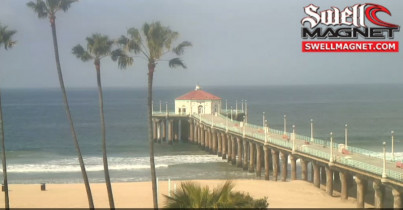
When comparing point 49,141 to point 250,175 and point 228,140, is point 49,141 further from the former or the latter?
point 250,175

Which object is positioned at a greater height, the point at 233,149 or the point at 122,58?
the point at 122,58

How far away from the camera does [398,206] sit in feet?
86.0

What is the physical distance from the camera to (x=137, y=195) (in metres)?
34.6

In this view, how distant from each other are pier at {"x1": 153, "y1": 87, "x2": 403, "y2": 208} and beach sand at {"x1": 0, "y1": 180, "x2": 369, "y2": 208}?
0.99 m

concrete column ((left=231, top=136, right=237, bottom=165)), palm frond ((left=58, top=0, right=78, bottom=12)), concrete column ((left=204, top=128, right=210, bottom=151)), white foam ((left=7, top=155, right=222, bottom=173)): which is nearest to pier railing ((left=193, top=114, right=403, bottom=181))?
concrete column ((left=231, top=136, right=237, bottom=165))

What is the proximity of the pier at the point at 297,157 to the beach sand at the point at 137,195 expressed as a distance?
0.99 metres

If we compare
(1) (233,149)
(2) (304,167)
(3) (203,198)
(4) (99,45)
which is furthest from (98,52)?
(1) (233,149)

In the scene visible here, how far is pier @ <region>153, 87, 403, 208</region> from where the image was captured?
28.5 meters

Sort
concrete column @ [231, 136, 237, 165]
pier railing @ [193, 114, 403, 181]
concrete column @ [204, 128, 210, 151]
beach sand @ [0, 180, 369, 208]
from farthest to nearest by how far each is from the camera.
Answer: concrete column @ [204, 128, 210, 151]
concrete column @ [231, 136, 237, 165]
beach sand @ [0, 180, 369, 208]
pier railing @ [193, 114, 403, 181]

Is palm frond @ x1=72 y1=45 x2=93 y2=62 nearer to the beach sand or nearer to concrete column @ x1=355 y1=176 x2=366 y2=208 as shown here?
the beach sand

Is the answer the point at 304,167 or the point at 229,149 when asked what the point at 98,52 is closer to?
the point at 304,167

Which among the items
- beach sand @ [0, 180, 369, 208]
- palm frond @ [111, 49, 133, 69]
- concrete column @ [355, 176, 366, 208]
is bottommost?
beach sand @ [0, 180, 369, 208]

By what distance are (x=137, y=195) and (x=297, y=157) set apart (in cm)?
979

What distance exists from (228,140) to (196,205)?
37.9 meters
